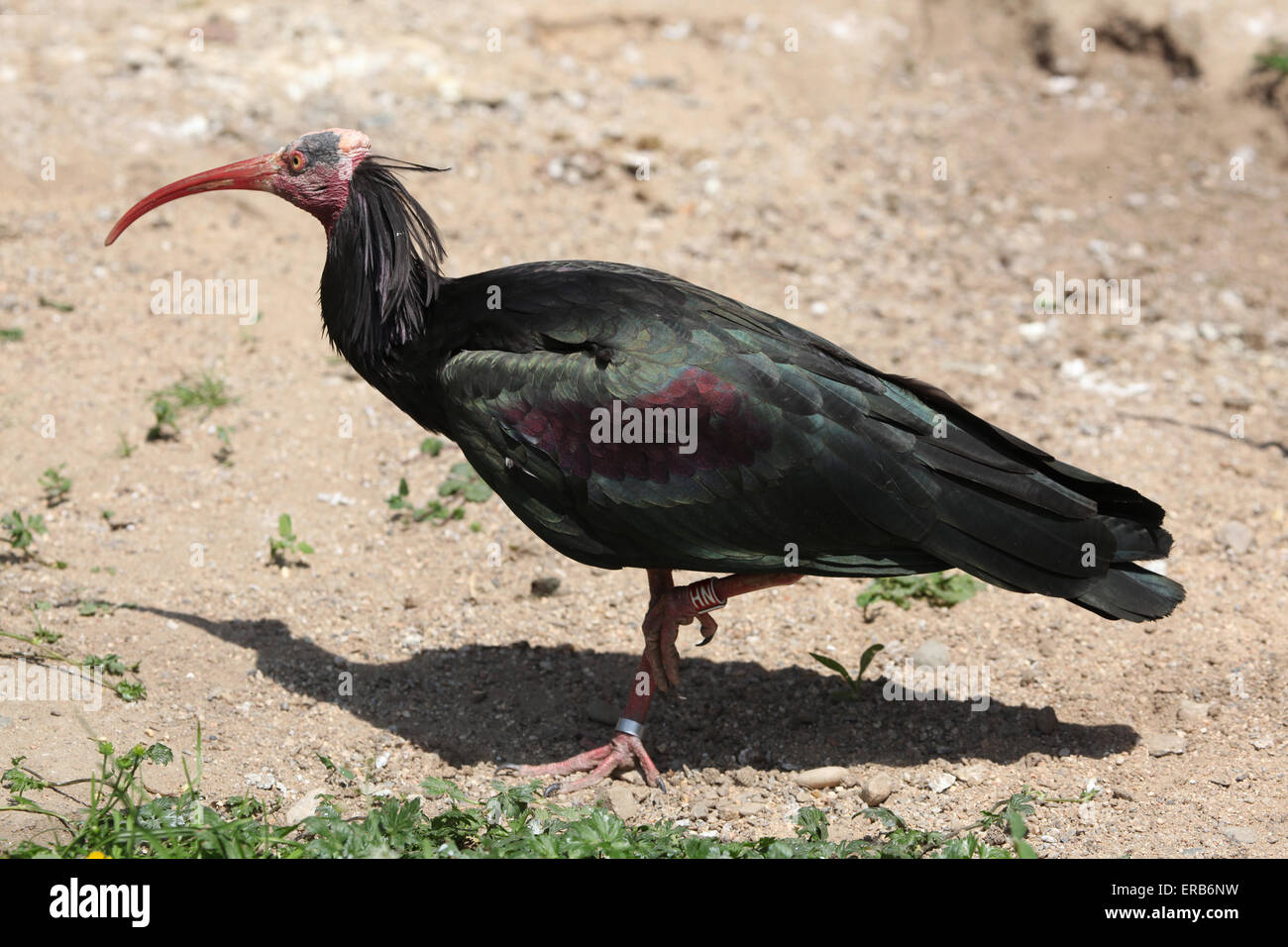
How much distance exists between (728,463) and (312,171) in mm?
2269

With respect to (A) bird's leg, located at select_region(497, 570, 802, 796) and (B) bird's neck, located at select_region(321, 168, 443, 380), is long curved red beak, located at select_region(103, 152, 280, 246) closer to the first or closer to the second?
(B) bird's neck, located at select_region(321, 168, 443, 380)

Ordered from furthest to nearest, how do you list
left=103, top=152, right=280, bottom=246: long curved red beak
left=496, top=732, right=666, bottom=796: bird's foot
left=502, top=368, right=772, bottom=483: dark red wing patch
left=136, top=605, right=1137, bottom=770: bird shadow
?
left=103, top=152, right=280, bottom=246: long curved red beak, left=136, top=605, right=1137, bottom=770: bird shadow, left=496, top=732, right=666, bottom=796: bird's foot, left=502, top=368, right=772, bottom=483: dark red wing patch

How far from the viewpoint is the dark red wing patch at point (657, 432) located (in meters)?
4.82

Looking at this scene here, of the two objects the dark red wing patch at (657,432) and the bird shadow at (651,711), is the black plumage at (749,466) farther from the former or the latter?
the bird shadow at (651,711)

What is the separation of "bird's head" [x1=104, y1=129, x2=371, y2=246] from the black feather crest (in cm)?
9

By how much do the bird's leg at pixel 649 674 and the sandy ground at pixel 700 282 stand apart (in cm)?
17

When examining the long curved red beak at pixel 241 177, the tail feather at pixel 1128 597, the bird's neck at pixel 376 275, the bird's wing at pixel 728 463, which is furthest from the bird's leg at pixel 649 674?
the long curved red beak at pixel 241 177

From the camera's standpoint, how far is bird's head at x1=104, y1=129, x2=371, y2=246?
17.9 ft

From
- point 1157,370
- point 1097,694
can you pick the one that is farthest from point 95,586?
point 1157,370

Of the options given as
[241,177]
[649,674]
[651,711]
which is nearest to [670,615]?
[649,674]

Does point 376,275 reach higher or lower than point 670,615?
higher

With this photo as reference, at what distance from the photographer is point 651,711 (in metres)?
5.77

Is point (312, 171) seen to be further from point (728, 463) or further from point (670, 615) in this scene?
point (670, 615)

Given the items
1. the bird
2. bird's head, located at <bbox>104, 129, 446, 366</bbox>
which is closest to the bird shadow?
the bird
